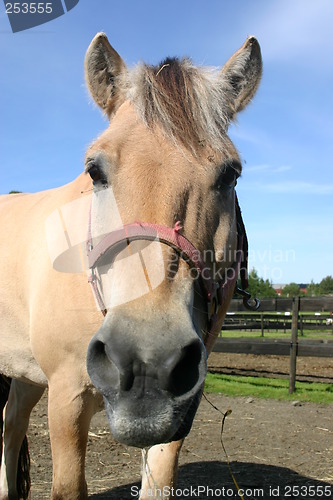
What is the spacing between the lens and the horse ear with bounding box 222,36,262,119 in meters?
2.46

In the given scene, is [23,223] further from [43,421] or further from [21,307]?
[43,421]

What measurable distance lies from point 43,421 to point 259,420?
3.16 m

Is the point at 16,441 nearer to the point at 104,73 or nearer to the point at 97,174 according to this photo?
the point at 97,174

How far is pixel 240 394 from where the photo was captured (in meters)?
8.51

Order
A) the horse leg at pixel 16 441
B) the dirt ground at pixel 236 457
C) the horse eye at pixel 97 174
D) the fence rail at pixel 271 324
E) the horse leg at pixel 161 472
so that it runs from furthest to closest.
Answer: the fence rail at pixel 271 324 → the dirt ground at pixel 236 457 → the horse leg at pixel 16 441 → the horse leg at pixel 161 472 → the horse eye at pixel 97 174

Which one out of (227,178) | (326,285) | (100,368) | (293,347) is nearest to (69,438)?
(100,368)

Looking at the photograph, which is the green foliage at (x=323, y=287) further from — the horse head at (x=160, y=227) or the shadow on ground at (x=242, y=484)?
the horse head at (x=160, y=227)

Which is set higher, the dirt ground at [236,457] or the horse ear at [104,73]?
the horse ear at [104,73]

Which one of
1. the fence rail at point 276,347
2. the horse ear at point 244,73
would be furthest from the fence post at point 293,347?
the horse ear at point 244,73

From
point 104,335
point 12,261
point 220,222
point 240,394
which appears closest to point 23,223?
point 12,261

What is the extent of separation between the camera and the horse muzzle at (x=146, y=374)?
4.79 ft

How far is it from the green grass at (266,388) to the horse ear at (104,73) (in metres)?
7.22

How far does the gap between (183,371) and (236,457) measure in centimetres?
414

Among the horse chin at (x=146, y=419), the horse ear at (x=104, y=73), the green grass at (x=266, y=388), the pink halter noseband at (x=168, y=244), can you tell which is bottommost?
the green grass at (x=266, y=388)
